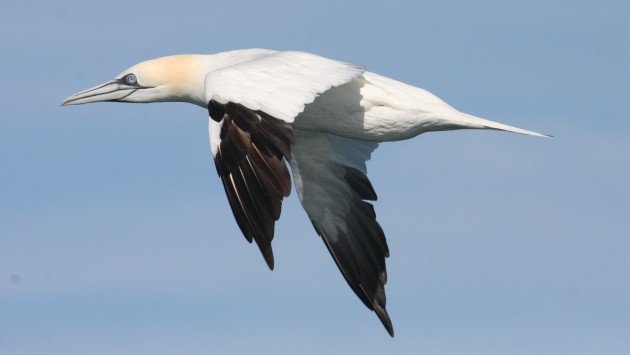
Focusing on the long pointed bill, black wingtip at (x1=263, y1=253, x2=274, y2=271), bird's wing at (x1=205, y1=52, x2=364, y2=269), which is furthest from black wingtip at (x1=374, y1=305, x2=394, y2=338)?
black wingtip at (x1=263, y1=253, x2=274, y2=271)

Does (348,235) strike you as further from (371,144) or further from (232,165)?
(232,165)

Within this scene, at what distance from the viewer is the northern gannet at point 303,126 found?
15.7m

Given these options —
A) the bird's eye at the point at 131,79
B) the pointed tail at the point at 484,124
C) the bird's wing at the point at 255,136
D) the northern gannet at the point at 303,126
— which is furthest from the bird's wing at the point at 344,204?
the bird's wing at the point at 255,136

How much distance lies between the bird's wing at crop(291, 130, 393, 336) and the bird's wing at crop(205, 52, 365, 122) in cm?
315

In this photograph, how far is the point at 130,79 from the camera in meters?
20.0

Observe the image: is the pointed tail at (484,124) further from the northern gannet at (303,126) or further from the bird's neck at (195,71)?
the bird's neck at (195,71)

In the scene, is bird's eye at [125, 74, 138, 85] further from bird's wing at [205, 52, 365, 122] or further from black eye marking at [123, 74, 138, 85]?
bird's wing at [205, 52, 365, 122]

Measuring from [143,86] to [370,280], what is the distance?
3.59 m

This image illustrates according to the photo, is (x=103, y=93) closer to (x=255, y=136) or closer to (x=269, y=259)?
(x=255, y=136)

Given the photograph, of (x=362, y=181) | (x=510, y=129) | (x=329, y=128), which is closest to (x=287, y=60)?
(x=329, y=128)

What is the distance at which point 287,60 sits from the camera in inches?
693

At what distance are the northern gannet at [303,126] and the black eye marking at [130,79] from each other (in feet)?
0.04

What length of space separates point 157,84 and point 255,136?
13.6ft

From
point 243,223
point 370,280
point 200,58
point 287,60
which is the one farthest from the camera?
point 370,280
